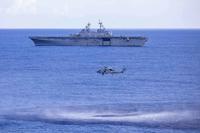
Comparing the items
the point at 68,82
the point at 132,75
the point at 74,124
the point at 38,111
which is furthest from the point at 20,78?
the point at 74,124

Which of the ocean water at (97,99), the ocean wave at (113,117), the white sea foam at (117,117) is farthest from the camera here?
the white sea foam at (117,117)

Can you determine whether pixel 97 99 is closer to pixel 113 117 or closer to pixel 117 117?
pixel 113 117

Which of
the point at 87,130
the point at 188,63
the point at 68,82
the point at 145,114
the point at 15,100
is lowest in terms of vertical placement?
the point at 87,130

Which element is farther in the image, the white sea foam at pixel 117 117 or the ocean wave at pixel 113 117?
the white sea foam at pixel 117 117

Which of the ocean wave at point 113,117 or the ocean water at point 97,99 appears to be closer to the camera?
the ocean water at point 97,99

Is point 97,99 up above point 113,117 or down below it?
above

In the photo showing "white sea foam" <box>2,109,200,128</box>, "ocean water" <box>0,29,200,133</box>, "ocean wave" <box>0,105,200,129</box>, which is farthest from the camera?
"white sea foam" <box>2,109,200,128</box>

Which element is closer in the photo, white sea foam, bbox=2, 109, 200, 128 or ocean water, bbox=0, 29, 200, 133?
ocean water, bbox=0, 29, 200, 133

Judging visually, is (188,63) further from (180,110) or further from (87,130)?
(87,130)

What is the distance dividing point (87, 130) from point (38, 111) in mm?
15245

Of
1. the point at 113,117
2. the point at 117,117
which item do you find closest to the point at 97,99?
the point at 113,117

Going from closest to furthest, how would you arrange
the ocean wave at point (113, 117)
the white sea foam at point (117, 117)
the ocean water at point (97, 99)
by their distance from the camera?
the ocean water at point (97, 99)
the ocean wave at point (113, 117)
the white sea foam at point (117, 117)

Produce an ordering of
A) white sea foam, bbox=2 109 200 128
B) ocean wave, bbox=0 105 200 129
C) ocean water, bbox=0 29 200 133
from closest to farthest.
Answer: ocean water, bbox=0 29 200 133 < ocean wave, bbox=0 105 200 129 < white sea foam, bbox=2 109 200 128

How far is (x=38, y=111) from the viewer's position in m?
88.4
